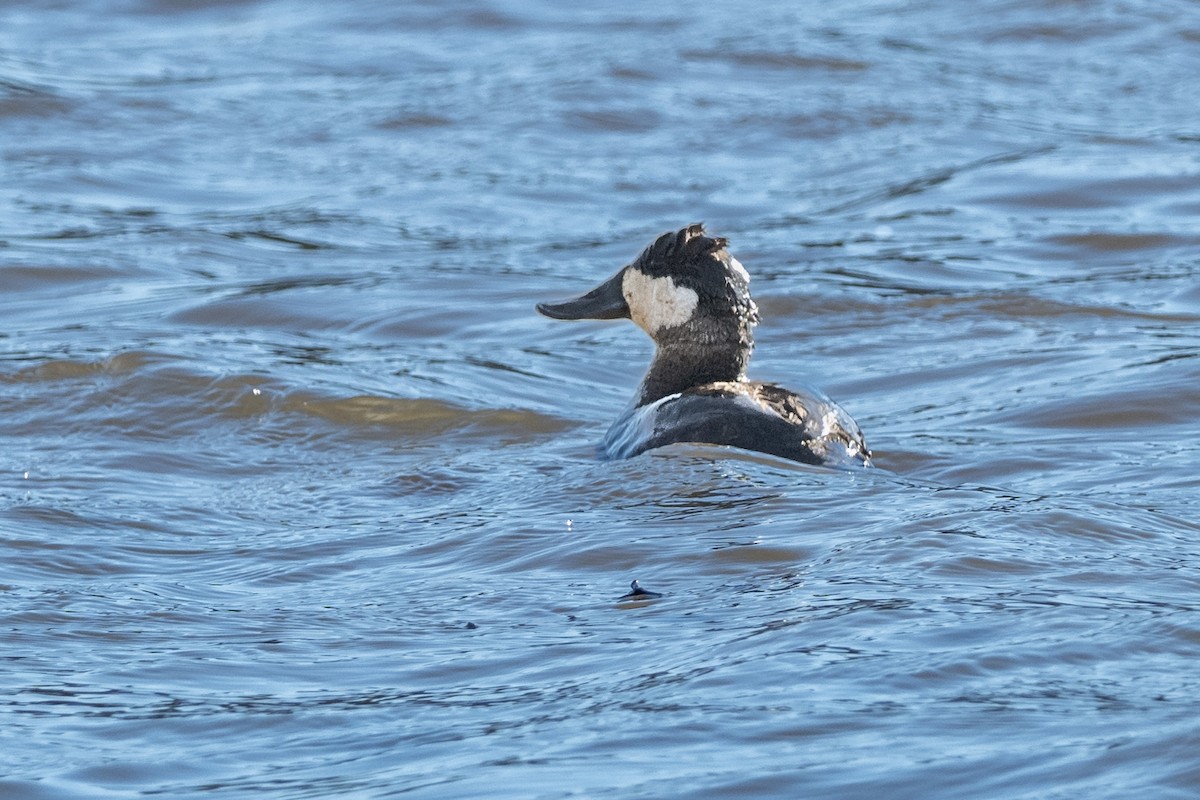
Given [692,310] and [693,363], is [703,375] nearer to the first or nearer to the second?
[693,363]

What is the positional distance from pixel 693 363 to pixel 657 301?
26 cm

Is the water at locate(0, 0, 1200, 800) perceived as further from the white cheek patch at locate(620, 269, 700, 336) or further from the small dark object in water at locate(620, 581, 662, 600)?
the white cheek patch at locate(620, 269, 700, 336)

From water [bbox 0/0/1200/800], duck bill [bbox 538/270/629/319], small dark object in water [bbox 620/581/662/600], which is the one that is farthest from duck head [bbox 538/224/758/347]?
small dark object in water [bbox 620/581/662/600]

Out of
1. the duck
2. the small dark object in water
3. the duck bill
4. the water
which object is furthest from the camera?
the duck bill

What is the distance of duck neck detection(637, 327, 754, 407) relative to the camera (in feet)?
24.3

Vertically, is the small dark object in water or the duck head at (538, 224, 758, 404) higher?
the duck head at (538, 224, 758, 404)

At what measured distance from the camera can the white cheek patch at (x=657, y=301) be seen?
742 centimetres

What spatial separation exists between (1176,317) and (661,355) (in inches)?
138

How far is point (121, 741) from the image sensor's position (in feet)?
14.5

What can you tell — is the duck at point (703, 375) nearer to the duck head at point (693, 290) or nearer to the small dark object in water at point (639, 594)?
the duck head at point (693, 290)

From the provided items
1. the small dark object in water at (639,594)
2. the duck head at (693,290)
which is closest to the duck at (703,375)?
the duck head at (693,290)

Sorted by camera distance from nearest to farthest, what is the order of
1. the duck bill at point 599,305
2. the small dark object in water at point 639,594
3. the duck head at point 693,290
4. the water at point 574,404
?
the water at point 574,404 → the small dark object in water at point 639,594 → the duck head at point 693,290 → the duck bill at point 599,305

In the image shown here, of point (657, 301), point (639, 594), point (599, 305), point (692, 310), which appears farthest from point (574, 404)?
point (639, 594)

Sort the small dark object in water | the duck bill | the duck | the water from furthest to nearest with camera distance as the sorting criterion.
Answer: the duck bill < the duck < the small dark object in water < the water
